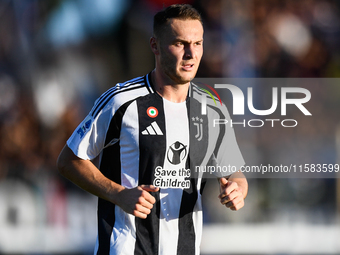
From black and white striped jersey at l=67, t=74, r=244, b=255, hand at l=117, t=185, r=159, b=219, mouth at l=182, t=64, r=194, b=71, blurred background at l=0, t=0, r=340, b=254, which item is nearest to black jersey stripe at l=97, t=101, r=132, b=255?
black and white striped jersey at l=67, t=74, r=244, b=255

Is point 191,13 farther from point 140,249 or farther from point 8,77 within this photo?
point 8,77

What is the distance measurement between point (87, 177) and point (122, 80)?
288 cm

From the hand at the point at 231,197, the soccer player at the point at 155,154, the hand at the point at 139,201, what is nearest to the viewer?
the hand at the point at 139,201

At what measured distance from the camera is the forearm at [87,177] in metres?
2.25

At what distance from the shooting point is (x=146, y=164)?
7.78 ft

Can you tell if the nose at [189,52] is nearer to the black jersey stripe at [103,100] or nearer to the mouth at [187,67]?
the mouth at [187,67]

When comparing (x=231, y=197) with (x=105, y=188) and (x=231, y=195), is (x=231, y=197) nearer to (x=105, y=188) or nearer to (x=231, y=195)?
(x=231, y=195)

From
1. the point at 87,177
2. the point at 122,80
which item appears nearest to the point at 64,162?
the point at 87,177

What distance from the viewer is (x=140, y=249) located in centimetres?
232

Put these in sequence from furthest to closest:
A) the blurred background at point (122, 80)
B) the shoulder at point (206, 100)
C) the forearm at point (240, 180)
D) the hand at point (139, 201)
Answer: the blurred background at point (122, 80) → the shoulder at point (206, 100) → the forearm at point (240, 180) → the hand at point (139, 201)

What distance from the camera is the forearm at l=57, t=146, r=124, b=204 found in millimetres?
2254

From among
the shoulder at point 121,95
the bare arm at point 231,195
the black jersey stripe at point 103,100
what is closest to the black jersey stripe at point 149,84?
the shoulder at point 121,95

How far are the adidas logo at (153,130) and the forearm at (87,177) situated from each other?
0.33m

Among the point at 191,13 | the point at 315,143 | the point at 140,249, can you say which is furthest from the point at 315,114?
the point at 140,249
